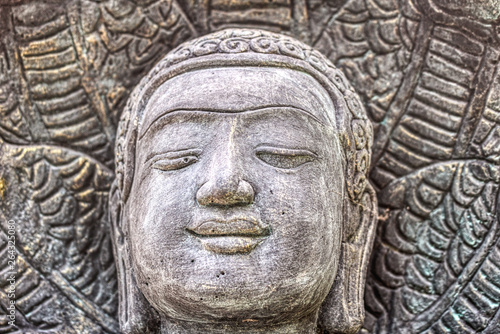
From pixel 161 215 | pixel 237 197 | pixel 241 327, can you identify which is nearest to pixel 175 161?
pixel 161 215

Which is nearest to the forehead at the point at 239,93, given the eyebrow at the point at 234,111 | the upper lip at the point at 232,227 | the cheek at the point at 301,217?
the eyebrow at the point at 234,111

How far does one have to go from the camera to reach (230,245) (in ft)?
7.02

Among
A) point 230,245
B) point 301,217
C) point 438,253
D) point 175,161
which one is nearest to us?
point 230,245

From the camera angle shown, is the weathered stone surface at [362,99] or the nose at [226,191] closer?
the nose at [226,191]

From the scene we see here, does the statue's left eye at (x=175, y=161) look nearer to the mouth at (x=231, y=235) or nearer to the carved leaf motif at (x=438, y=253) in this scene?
the mouth at (x=231, y=235)

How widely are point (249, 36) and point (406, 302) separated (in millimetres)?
1613

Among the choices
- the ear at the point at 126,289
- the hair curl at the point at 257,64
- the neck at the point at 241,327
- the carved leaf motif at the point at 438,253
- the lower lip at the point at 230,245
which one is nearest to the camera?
the lower lip at the point at 230,245

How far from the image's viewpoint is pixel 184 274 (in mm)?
2182

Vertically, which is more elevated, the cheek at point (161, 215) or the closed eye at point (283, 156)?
the closed eye at point (283, 156)

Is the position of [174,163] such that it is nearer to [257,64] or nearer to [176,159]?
[176,159]

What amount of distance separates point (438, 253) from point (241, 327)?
124 cm

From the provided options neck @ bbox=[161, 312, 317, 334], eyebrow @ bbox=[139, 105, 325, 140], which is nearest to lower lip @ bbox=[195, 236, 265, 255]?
neck @ bbox=[161, 312, 317, 334]

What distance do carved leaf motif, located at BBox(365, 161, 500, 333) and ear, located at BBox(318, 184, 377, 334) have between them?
0.29 metres

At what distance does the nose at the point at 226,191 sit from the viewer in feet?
7.09
